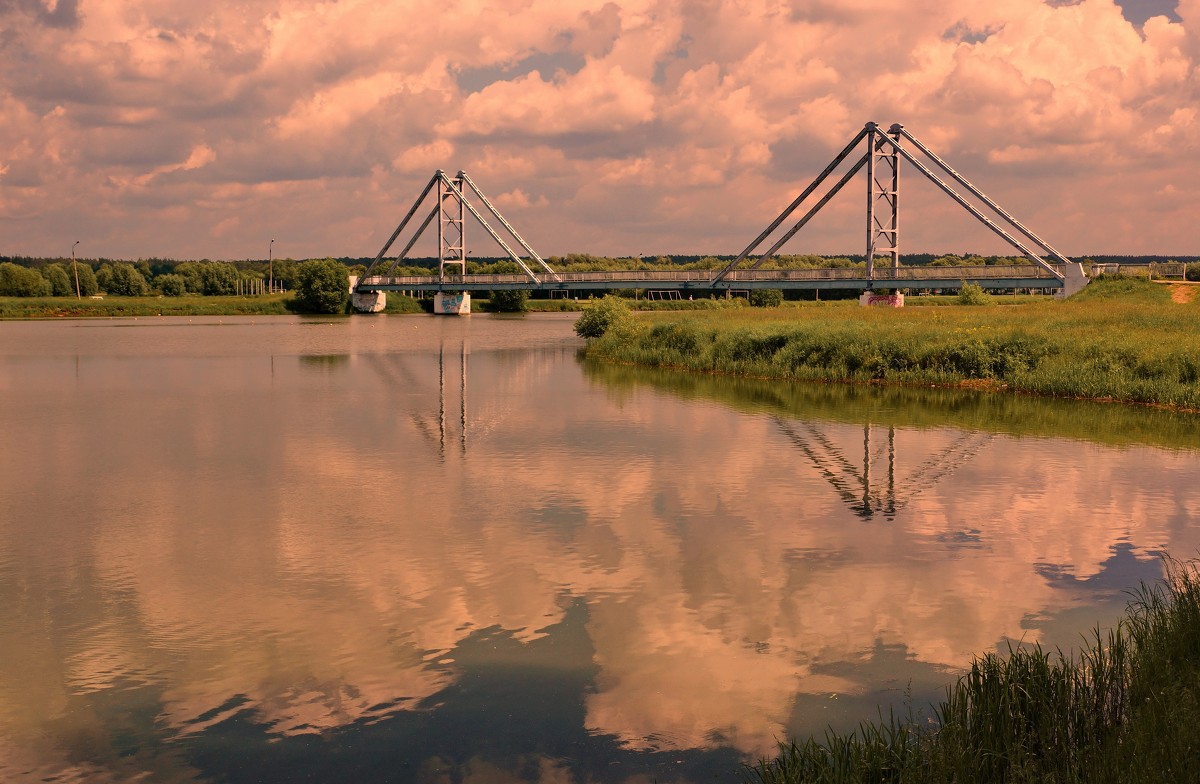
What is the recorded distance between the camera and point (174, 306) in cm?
13450

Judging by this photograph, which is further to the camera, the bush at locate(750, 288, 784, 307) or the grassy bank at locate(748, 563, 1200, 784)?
the bush at locate(750, 288, 784, 307)

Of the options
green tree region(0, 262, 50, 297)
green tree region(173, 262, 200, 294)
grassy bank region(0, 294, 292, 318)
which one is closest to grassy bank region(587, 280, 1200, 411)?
grassy bank region(0, 294, 292, 318)

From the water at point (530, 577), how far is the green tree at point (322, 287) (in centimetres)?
11137

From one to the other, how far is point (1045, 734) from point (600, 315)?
5872 cm

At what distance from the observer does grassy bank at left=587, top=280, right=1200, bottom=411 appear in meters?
33.7

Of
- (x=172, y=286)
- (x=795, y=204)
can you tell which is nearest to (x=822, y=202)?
(x=795, y=204)

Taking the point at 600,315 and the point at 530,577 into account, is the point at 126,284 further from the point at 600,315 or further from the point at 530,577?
the point at 530,577

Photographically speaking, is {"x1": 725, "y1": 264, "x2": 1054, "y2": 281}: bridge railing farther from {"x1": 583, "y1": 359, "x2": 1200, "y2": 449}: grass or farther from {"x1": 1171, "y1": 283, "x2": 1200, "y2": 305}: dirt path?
{"x1": 583, "y1": 359, "x2": 1200, "y2": 449}: grass

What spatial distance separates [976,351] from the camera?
38594 millimetres

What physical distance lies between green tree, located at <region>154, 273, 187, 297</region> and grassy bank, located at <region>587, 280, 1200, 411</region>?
14116 cm

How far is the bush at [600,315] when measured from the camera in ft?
213

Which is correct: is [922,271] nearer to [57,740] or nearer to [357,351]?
[357,351]

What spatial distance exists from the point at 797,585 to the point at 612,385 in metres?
28.5

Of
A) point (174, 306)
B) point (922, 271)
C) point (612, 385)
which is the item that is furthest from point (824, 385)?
point (174, 306)
